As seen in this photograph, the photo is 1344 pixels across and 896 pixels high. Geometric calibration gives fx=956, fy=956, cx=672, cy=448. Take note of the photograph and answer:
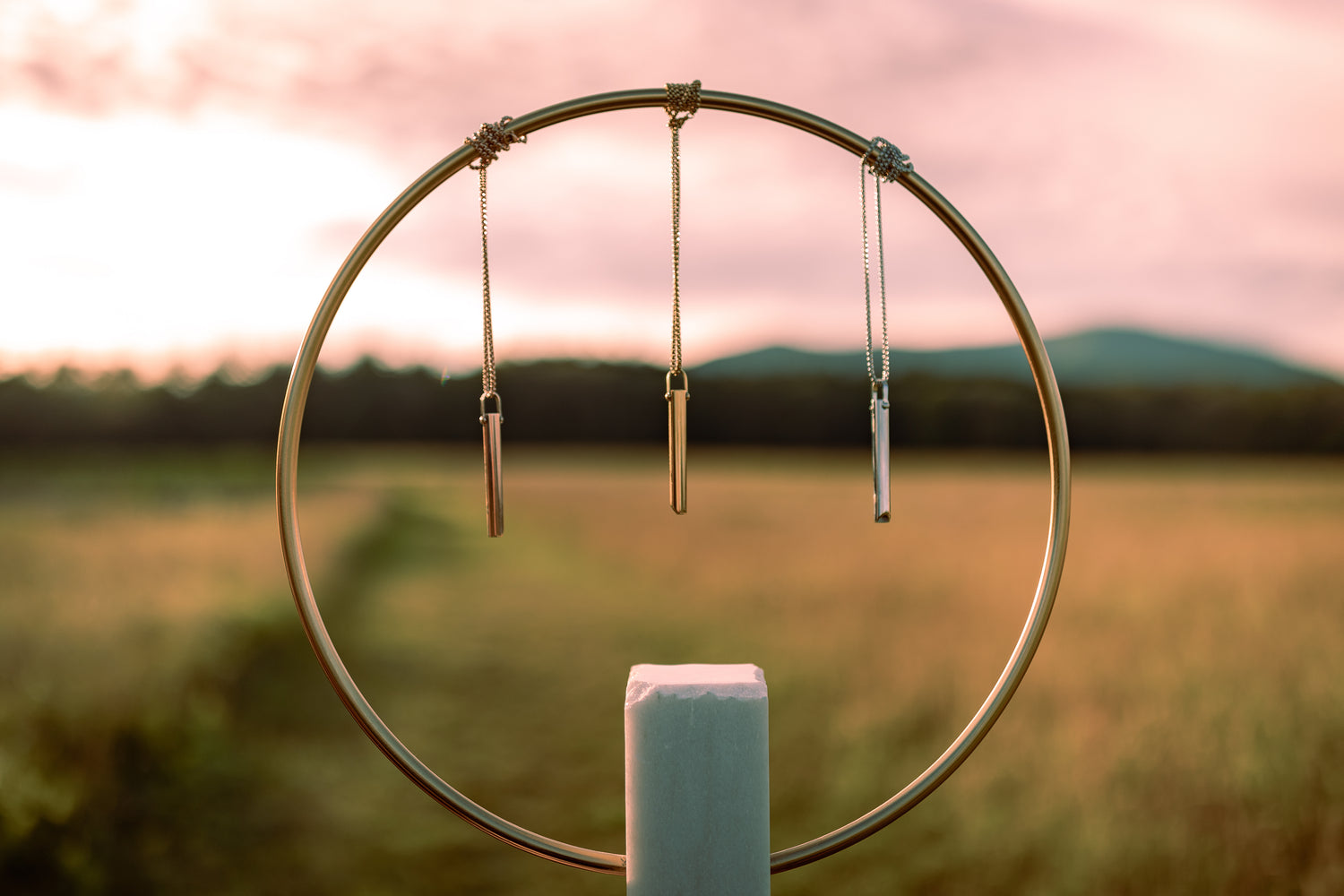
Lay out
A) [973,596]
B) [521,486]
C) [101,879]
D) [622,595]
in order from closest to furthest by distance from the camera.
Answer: [101,879]
[973,596]
[622,595]
[521,486]

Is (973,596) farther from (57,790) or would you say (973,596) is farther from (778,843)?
(57,790)

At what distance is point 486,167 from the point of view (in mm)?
3699

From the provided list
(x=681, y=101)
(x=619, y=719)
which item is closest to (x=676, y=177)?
(x=681, y=101)

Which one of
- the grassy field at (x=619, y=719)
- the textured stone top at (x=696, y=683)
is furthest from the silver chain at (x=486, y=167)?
the grassy field at (x=619, y=719)

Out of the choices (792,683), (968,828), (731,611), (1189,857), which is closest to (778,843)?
(968,828)

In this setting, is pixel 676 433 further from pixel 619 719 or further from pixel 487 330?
pixel 619 719

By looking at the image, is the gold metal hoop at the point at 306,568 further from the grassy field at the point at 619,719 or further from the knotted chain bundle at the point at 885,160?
the grassy field at the point at 619,719

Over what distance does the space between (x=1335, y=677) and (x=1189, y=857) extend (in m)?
4.81

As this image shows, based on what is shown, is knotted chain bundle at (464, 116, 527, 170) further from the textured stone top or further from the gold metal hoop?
the textured stone top

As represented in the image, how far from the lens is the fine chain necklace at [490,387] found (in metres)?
3.60

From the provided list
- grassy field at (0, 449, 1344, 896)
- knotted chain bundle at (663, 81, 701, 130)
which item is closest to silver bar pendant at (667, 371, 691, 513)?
knotted chain bundle at (663, 81, 701, 130)

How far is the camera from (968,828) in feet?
29.0

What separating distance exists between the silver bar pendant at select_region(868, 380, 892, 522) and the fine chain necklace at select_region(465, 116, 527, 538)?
1426 mm

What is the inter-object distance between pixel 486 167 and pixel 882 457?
6.21 ft
